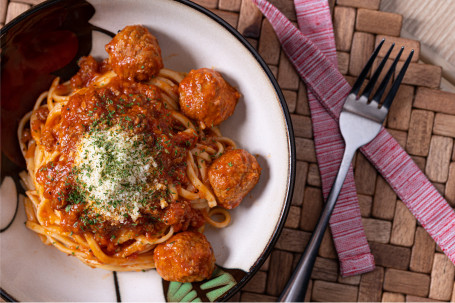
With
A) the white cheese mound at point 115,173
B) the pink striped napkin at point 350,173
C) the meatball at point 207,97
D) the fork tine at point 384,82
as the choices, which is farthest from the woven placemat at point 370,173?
the white cheese mound at point 115,173

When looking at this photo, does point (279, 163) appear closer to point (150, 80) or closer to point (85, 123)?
point (150, 80)

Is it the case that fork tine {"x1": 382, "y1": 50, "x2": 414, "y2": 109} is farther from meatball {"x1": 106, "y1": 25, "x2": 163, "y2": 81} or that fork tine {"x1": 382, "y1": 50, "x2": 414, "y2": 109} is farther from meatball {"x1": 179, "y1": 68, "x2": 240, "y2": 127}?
meatball {"x1": 106, "y1": 25, "x2": 163, "y2": 81}

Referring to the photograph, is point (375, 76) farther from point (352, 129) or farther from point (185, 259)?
point (185, 259)

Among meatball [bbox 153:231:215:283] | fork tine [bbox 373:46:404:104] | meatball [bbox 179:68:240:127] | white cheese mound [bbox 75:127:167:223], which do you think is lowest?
meatball [bbox 153:231:215:283]

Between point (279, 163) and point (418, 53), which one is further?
point (418, 53)

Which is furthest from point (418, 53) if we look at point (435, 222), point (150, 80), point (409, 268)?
point (150, 80)

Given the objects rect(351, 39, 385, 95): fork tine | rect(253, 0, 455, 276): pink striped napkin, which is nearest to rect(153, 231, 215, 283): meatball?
rect(253, 0, 455, 276): pink striped napkin

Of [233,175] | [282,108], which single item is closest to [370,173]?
[282,108]
